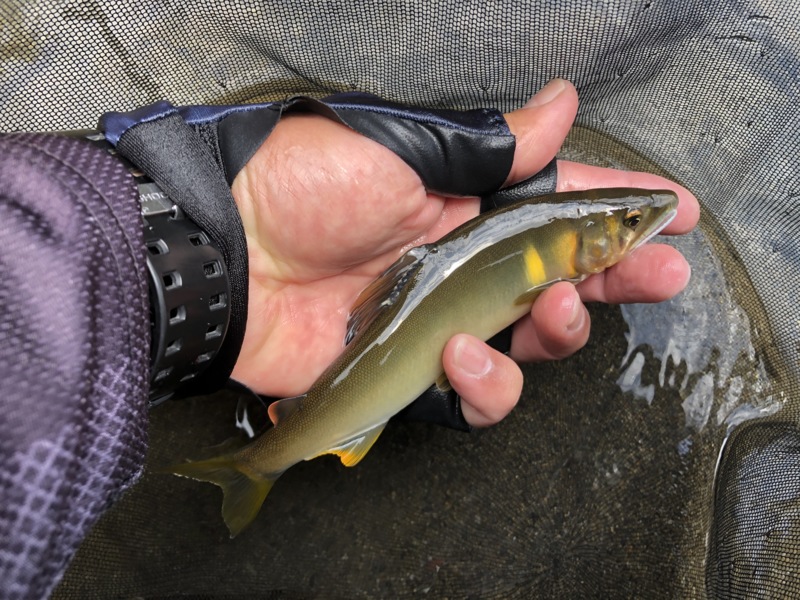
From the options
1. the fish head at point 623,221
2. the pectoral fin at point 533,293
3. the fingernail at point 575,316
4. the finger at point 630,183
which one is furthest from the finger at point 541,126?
the fingernail at point 575,316

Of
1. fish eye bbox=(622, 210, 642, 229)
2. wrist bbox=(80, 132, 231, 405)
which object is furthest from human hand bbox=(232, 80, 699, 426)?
wrist bbox=(80, 132, 231, 405)

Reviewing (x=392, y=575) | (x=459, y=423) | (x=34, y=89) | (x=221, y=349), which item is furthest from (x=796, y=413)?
(x=34, y=89)

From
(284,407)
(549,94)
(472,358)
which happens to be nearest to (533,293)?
(472,358)

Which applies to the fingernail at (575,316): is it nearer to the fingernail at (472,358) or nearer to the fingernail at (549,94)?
the fingernail at (472,358)

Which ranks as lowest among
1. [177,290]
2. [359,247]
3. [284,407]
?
[284,407]

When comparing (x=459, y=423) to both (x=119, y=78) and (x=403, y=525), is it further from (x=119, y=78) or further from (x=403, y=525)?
(x=119, y=78)

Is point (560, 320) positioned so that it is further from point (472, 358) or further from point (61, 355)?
point (61, 355)
